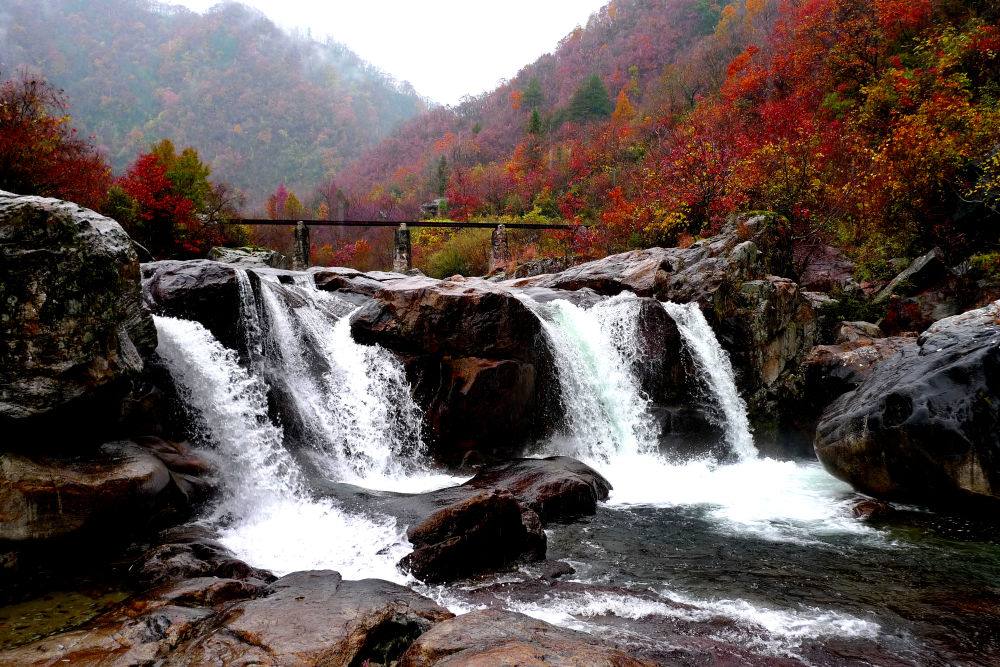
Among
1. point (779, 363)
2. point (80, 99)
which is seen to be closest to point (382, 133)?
point (80, 99)

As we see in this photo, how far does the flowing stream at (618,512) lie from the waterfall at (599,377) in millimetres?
39

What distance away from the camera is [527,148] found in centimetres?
4569

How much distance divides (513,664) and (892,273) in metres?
17.7

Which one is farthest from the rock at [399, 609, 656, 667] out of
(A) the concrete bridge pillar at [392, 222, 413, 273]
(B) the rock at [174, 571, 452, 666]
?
(A) the concrete bridge pillar at [392, 222, 413, 273]

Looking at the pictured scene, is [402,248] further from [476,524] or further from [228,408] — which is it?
[476,524]

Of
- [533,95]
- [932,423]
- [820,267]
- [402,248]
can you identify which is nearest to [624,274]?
[820,267]

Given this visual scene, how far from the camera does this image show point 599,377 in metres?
12.6

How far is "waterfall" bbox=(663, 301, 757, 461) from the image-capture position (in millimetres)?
13187

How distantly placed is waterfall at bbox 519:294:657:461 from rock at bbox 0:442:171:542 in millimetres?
7633

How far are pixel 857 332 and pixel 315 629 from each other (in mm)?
13863

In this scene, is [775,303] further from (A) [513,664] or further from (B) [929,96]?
(A) [513,664]

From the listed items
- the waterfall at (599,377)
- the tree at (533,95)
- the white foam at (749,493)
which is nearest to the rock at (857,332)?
the white foam at (749,493)

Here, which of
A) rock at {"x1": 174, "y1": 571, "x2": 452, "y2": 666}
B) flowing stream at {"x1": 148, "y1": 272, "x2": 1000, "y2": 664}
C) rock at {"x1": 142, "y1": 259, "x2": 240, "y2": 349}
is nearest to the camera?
rock at {"x1": 174, "y1": 571, "x2": 452, "y2": 666}

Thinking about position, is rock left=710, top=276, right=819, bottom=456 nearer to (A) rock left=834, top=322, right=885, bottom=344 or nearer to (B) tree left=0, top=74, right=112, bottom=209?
(A) rock left=834, top=322, right=885, bottom=344
